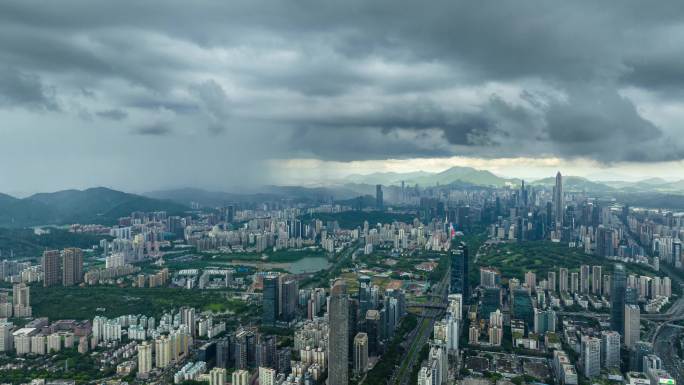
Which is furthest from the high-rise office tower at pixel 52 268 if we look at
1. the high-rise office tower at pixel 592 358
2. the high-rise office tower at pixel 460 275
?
the high-rise office tower at pixel 592 358

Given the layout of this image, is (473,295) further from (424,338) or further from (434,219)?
(434,219)

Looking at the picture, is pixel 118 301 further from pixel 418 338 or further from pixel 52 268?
pixel 418 338

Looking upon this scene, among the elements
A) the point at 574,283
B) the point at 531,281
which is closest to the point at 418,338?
the point at 531,281

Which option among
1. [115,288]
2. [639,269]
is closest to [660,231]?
[639,269]

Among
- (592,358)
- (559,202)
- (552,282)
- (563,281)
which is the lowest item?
(592,358)

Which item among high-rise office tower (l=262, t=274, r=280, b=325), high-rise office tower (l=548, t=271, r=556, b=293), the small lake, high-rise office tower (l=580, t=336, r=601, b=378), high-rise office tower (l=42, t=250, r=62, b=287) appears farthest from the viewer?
the small lake

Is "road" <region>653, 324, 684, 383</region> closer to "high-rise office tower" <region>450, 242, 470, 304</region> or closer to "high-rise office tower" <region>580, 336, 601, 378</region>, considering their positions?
"high-rise office tower" <region>580, 336, 601, 378</region>

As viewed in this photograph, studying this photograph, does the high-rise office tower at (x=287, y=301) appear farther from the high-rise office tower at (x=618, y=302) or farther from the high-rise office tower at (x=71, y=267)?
the high-rise office tower at (x=71, y=267)

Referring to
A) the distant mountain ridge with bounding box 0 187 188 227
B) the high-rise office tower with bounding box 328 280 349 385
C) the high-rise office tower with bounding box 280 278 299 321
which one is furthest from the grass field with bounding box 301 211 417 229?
the high-rise office tower with bounding box 328 280 349 385
